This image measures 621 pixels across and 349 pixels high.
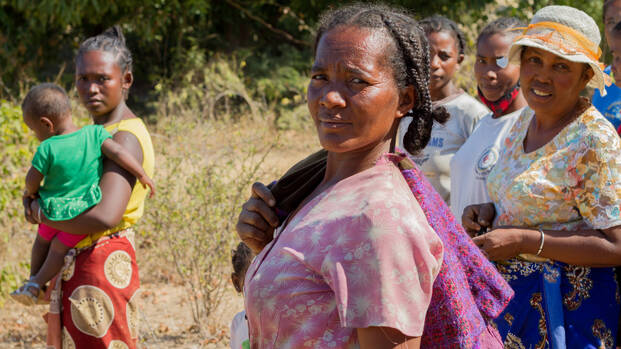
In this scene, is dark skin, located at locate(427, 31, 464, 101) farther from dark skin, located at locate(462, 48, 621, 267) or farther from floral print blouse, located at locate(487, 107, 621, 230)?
floral print blouse, located at locate(487, 107, 621, 230)

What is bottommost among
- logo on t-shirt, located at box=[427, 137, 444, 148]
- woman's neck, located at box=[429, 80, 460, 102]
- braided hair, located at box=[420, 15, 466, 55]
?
logo on t-shirt, located at box=[427, 137, 444, 148]

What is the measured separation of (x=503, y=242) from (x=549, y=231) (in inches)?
6.6

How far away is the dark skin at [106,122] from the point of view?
333 cm

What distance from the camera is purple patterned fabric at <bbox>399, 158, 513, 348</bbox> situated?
1554 mm

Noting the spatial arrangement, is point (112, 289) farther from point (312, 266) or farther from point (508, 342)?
point (312, 266)

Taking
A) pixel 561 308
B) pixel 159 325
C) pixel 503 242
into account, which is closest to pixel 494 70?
pixel 503 242

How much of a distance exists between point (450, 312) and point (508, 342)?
1128mm

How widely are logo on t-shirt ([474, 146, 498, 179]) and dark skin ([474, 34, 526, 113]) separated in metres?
0.36

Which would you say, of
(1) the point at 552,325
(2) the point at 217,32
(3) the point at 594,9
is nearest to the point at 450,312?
(1) the point at 552,325

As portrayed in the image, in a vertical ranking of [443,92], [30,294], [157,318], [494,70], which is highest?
[494,70]

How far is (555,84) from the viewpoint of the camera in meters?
2.59

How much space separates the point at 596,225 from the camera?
234 cm

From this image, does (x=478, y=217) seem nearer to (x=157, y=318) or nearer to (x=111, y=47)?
(x=111, y=47)

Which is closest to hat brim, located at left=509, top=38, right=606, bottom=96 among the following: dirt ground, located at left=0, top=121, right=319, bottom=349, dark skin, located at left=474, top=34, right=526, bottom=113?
dark skin, located at left=474, top=34, right=526, bottom=113
